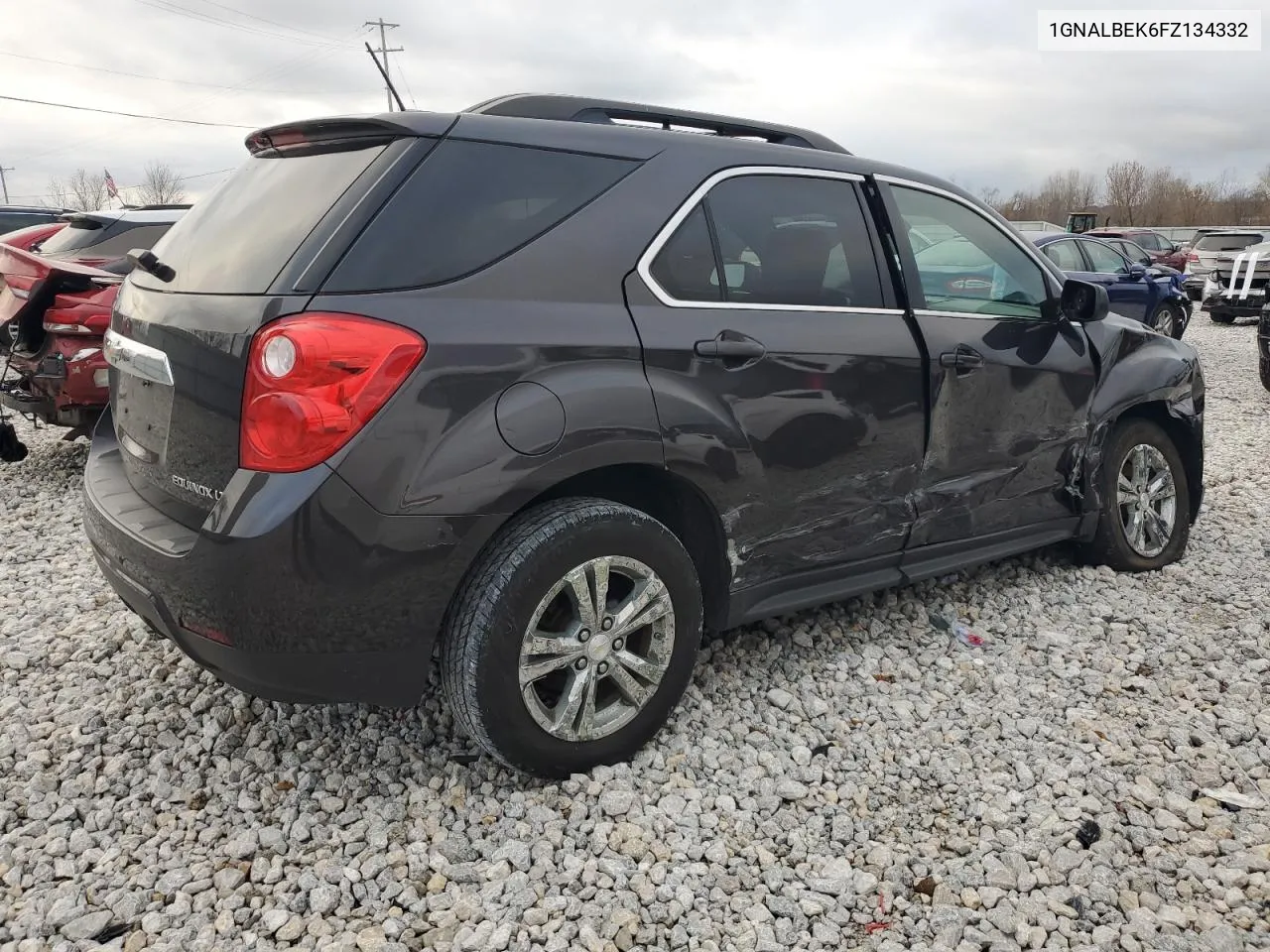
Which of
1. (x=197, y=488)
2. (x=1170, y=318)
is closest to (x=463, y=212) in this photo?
(x=197, y=488)

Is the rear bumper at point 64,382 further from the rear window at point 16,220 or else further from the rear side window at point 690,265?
the rear window at point 16,220

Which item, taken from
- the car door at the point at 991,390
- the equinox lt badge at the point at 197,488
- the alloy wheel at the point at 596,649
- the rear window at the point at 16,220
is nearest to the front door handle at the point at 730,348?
the alloy wheel at the point at 596,649

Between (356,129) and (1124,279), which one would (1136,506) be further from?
(1124,279)

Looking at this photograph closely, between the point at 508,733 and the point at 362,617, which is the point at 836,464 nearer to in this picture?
the point at 508,733

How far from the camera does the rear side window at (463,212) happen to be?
2.38 m

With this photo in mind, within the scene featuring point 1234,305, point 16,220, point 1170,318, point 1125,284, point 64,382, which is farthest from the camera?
point 1234,305

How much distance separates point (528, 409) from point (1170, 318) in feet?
49.6

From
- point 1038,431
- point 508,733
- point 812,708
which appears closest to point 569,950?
point 508,733

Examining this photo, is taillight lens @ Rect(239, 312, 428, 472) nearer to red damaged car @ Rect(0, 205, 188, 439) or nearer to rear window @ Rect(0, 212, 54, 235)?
red damaged car @ Rect(0, 205, 188, 439)

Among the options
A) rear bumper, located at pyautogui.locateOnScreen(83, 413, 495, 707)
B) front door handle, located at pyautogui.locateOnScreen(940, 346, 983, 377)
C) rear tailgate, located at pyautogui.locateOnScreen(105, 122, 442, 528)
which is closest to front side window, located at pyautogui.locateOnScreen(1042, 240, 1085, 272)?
front door handle, located at pyautogui.locateOnScreen(940, 346, 983, 377)

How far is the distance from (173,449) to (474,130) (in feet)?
3.77

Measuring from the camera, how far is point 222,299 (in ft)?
8.07

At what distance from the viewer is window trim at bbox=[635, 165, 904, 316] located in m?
2.77

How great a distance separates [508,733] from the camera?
8.45 feet
